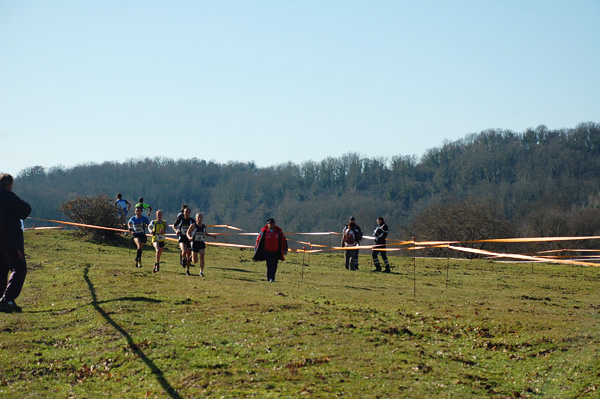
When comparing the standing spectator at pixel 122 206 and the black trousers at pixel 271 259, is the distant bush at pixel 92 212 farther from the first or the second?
the black trousers at pixel 271 259

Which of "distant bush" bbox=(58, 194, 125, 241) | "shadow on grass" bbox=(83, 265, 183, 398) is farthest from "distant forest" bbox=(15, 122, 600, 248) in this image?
"shadow on grass" bbox=(83, 265, 183, 398)

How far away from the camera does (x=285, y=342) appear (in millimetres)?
10359

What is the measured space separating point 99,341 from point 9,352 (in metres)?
1.33

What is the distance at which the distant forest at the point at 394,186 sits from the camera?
113m

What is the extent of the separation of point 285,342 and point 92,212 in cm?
2647

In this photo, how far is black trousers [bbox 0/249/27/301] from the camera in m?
11.8

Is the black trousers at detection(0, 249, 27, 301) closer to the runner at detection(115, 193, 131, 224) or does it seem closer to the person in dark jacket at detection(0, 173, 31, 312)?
the person in dark jacket at detection(0, 173, 31, 312)

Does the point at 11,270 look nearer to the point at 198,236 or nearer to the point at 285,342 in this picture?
the point at 285,342

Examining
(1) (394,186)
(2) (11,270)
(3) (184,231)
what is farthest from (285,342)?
(1) (394,186)

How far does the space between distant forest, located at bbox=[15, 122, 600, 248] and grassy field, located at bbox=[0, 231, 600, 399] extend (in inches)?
2730

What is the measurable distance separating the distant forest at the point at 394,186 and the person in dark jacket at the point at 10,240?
243ft

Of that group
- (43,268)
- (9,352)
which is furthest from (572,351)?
(43,268)

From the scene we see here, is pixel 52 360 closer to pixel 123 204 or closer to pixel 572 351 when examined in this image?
pixel 572 351

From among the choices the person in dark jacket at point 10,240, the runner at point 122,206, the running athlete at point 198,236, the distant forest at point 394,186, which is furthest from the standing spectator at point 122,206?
the distant forest at point 394,186
